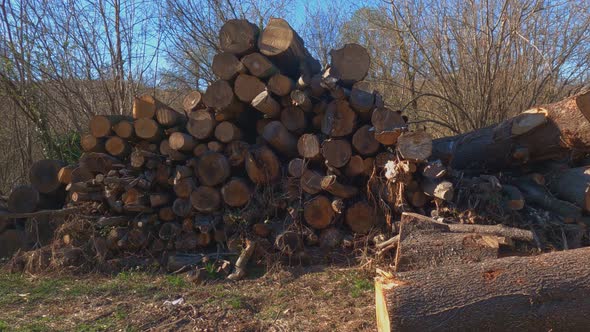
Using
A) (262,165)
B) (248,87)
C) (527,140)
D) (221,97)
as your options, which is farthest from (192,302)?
(527,140)

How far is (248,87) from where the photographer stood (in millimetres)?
5324

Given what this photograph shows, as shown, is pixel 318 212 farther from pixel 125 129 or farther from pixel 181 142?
pixel 125 129

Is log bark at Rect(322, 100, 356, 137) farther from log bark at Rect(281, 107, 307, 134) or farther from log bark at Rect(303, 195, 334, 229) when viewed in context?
log bark at Rect(303, 195, 334, 229)

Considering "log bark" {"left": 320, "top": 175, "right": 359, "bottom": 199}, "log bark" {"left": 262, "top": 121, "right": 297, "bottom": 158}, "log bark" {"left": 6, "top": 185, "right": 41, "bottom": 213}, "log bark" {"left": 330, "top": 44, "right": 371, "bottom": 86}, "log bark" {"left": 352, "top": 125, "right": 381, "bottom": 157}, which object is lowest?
"log bark" {"left": 320, "top": 175, "right": 359, "bottom": 199}

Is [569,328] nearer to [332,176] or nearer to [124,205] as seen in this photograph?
[332,176]

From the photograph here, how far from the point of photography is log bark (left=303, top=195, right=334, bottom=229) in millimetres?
5172

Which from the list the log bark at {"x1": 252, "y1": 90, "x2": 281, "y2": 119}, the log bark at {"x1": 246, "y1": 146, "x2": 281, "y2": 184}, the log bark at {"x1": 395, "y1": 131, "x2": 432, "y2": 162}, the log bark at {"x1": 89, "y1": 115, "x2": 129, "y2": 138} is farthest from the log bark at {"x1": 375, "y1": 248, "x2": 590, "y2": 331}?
the log bark at {"x1": 89, "y1": 115, "x2": 129, "y2": 138}

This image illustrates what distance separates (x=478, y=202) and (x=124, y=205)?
370 cm

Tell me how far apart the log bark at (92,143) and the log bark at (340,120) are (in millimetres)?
2636

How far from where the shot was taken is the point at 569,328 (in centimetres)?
306

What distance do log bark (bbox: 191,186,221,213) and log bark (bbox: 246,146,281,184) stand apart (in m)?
0.43

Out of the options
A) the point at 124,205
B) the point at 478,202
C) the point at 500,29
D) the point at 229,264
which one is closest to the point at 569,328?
the point at 478,202

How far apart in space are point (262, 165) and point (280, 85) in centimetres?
86

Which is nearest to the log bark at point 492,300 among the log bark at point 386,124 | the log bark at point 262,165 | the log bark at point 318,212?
the log bark at point 386,124
